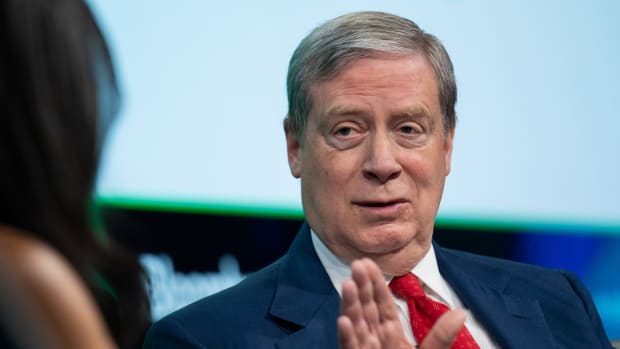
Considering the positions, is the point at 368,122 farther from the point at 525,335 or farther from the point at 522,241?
the point at 522,241

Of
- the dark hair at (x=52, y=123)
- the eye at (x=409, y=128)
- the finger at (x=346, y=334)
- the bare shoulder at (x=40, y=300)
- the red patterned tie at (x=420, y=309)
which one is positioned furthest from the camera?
the eye at (x=409, y=128)

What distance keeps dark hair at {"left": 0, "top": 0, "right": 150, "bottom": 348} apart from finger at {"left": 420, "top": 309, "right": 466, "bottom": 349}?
34.3 inches

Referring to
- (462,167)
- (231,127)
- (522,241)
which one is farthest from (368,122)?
(522,241)

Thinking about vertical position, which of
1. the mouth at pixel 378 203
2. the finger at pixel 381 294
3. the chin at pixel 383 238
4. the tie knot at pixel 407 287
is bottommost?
the tie knot at pixel 407 287

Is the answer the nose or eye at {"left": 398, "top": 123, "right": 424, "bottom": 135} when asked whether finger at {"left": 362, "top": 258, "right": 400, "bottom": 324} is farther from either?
eye at {"left": 398, "top": 123, "right": 424, "bottom": 135}

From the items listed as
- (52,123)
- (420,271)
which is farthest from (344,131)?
(52,123)

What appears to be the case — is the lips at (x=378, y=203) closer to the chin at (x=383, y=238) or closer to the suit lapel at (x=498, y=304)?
the chin at (x=383, y=238)

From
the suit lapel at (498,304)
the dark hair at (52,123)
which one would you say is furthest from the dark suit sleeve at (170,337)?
the dark hair at (52,123)

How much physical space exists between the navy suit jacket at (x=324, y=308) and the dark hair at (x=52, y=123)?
101cm

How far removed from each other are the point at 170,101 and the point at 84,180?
189cm

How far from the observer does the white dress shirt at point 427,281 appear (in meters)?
2.38

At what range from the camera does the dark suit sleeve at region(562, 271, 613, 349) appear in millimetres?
2578

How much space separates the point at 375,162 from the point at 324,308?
14.7 inches

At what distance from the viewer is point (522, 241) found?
3.59 metres
